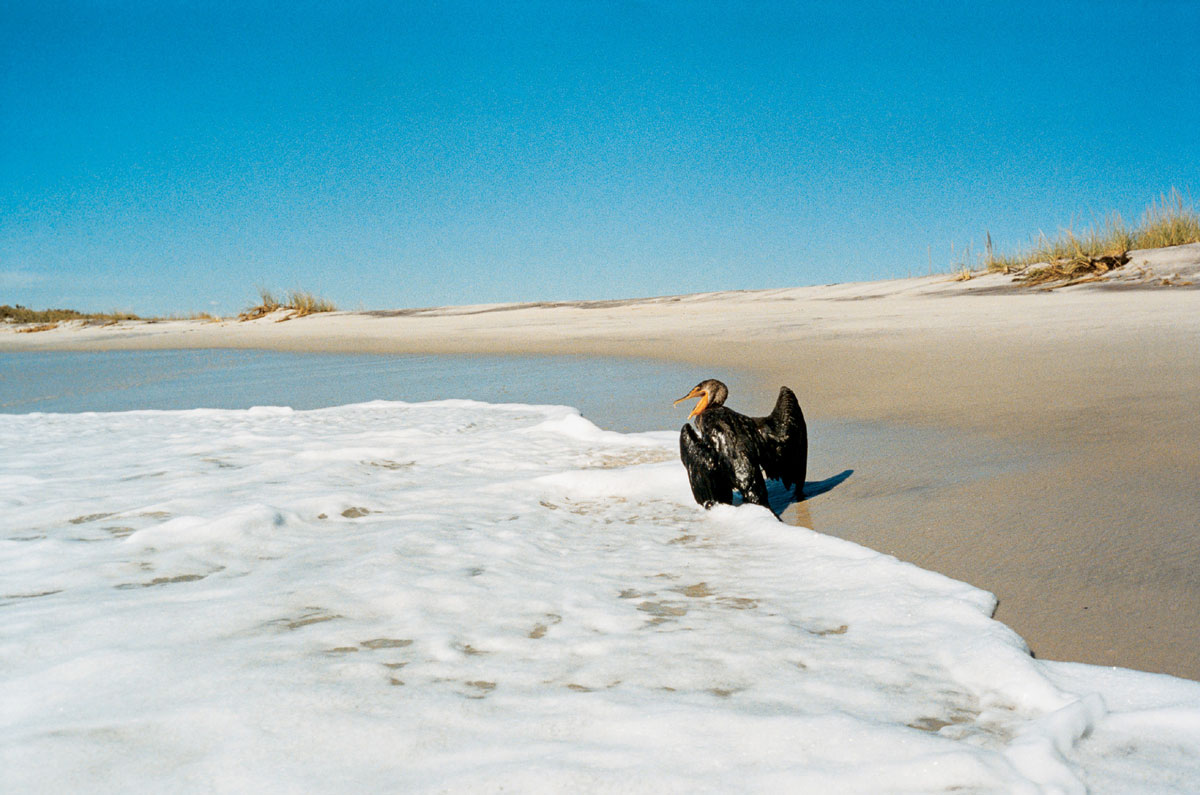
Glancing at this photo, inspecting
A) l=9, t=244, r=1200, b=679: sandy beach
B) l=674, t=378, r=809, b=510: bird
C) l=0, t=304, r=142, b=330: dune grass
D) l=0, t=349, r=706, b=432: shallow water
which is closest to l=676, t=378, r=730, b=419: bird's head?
l=674, t=378, r=809, b=510: bird

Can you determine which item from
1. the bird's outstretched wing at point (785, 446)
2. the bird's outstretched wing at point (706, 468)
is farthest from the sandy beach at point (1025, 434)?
the bird's outstretched wing at point (706, 468)

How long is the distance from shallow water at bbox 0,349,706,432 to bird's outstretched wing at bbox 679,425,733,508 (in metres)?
1.64

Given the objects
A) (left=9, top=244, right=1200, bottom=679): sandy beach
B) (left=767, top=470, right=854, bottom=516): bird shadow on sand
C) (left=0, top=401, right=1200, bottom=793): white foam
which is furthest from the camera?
(left=767, top=470, right=854, bottom=516): bird shadow on sand

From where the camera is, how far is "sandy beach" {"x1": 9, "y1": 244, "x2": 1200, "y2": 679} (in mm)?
1961

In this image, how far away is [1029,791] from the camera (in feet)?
4.07

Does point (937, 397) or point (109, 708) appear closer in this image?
point (109, 708)

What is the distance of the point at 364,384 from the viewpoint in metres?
7.72

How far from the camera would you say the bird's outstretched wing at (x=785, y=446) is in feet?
9.81

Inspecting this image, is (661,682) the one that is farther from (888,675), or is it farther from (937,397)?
(937,397)

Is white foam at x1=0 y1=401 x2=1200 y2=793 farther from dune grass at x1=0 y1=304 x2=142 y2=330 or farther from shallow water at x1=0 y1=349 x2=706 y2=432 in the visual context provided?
dune grass at x1=0 y1=304 x2=142 y2=330

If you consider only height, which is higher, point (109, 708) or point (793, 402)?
point (793, 402)

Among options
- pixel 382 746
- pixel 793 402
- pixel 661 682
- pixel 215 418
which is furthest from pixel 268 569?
pixel 215 418

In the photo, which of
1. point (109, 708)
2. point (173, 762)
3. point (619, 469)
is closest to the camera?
point (173, 762)

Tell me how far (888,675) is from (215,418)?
5433 millimetres
